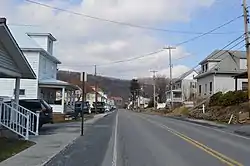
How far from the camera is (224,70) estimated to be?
64.9 metres

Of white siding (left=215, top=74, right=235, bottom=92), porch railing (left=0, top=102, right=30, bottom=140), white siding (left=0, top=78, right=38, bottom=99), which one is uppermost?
white siding (left=215, top=74, right=235, bottom=92)

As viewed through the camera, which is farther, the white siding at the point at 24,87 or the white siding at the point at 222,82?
the white siding at the point at 222,82

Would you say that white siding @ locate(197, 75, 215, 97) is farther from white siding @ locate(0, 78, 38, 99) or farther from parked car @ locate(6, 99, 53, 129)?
parked car @ locate(6, 99, 53, 129)

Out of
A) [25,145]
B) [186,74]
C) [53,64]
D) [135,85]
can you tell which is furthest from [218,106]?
[135,85]

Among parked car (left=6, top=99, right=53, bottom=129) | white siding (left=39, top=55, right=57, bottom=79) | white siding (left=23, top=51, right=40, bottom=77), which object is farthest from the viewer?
white siding (left=39, top=55, right=57, bottom=79)

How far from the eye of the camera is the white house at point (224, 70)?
64.5m

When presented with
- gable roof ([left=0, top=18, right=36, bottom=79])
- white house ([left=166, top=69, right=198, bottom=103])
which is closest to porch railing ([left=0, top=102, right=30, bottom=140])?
gable roof ([left=0, top=18, right=36, bottom=79])

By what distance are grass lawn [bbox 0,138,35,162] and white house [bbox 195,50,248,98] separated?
5052cm

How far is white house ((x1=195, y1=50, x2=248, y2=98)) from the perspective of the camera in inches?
2539

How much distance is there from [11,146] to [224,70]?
53164 mm

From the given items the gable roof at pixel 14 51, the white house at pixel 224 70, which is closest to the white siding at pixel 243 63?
the white house at pixel 224 70

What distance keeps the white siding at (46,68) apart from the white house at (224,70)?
25.5m

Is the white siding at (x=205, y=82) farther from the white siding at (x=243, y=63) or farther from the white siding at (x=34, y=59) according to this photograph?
the white siding at (x=34, y=59)

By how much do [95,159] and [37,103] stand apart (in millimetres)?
13354
